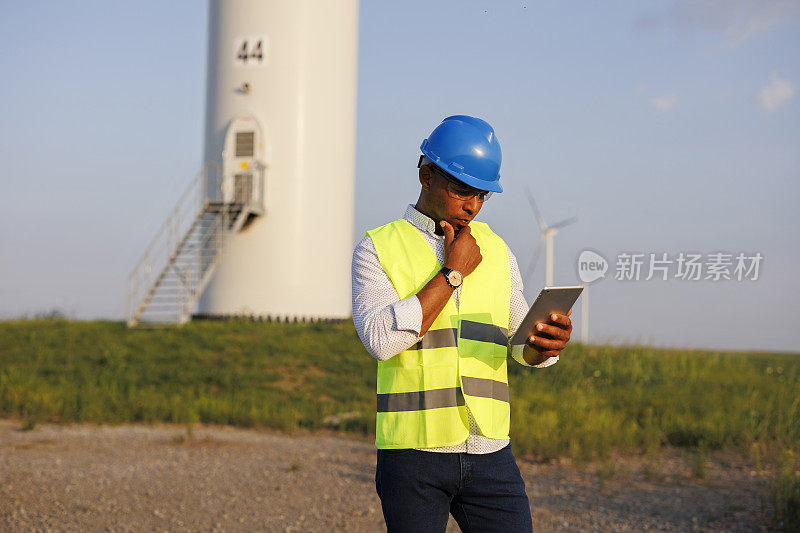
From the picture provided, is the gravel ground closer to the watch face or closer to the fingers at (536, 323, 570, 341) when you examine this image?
the fingers at (536, 323, 570, 341)

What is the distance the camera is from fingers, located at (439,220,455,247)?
2.70m

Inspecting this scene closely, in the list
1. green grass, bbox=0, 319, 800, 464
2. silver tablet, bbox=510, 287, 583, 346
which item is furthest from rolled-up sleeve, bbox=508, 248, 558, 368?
green grass, bbox=0, 319, 800, 464

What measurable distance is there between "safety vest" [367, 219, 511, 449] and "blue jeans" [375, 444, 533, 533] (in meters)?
0.07

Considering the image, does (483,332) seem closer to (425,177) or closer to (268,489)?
(425,177)

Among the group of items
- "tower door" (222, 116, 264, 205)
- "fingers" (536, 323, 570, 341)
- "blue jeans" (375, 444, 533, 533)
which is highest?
"tower door" (222, 116, 264, 205)

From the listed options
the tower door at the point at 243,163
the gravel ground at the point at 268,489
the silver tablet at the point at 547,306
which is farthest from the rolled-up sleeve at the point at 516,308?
the tower door at the point at 243,163

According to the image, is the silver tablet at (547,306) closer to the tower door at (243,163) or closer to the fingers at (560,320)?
the fingers at (560,320)

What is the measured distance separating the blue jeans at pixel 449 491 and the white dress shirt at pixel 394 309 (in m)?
0.05

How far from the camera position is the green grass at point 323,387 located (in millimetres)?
10008

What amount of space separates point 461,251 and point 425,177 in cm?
37

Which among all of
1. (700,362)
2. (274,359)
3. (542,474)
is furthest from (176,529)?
(700,362)

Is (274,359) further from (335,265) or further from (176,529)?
(176,529)

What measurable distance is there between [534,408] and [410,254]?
29.7ft

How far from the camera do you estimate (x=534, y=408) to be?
1129cm
